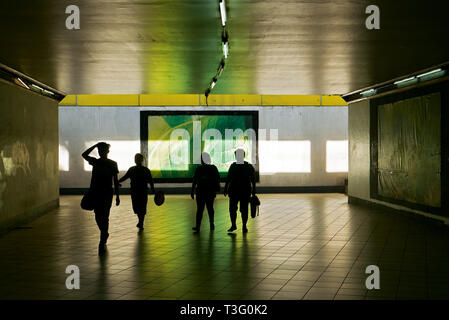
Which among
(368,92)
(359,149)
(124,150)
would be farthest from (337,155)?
(124,150)

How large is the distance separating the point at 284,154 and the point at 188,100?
4.38 m

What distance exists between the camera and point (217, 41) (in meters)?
8.70

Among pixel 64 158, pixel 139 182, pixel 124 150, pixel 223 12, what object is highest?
pixel 223 12

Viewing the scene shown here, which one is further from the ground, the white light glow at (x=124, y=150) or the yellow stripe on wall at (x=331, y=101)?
the yellow stripe on wall at (x=331, y=101)

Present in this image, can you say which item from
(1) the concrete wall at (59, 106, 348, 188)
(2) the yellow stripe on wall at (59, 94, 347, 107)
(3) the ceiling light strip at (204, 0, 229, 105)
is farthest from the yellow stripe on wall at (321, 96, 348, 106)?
(3) the ceiling light strip at (204, 0, 229, 105)

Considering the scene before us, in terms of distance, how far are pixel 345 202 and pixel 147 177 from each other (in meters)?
8.87

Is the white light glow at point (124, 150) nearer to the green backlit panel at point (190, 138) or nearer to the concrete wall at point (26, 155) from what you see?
the green backlit panel at point (190, 138)

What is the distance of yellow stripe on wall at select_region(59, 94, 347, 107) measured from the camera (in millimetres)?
21469

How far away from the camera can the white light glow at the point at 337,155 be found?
2223 cm

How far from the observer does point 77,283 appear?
6.72 m

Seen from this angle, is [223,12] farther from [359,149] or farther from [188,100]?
[188,100]

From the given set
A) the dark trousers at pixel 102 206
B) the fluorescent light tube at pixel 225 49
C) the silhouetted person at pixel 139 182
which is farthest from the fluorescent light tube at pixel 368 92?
the dark trousers at pixel 102 206

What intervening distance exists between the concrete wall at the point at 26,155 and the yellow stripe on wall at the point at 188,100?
543cm

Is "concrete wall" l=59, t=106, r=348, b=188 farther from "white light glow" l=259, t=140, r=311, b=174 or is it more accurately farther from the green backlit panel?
the green backlit panel
